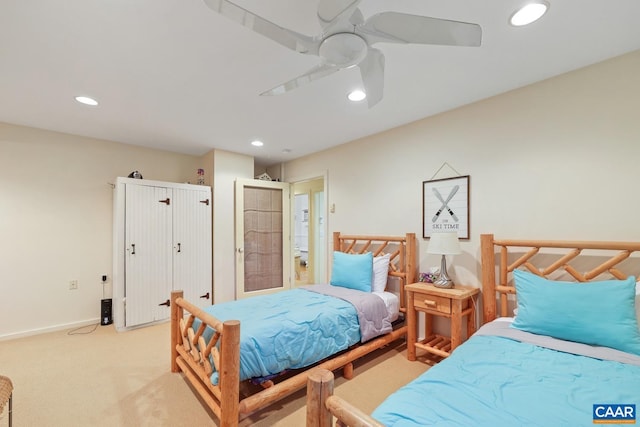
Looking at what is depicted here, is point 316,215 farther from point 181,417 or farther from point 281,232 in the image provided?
point 181,417

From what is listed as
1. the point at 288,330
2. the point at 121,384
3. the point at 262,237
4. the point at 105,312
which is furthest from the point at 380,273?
the point at 105,312

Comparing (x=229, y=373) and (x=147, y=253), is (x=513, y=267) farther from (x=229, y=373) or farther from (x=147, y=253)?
(x=147, y=253)

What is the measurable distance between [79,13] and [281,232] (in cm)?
363

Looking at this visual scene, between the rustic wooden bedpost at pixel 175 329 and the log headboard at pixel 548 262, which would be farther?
the rustic wooden bedpost at pixel 175 329

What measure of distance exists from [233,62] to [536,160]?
249cm

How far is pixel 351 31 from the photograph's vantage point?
122 cm

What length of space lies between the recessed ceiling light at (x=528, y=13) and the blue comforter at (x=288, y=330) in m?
2.32

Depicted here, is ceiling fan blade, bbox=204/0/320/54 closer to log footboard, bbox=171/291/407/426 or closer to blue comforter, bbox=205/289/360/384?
log footboard, bbox=171/291/407/426

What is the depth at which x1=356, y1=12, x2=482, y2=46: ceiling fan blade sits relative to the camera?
113 centimetres

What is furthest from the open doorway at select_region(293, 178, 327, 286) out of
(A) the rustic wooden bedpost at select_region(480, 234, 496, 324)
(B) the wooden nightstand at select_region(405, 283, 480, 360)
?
(A) the rustic wooden bedpost at select_region(480, 234, 496, 324)

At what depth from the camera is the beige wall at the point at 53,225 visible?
3.12 m

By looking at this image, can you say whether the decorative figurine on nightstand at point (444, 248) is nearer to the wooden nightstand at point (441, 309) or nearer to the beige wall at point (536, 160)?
the wooden nightstand at point (441, 309)

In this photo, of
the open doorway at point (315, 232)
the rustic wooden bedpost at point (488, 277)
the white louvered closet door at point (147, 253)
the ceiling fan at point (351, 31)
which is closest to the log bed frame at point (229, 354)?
the rustic wooden bedpost at point (488, 277)
